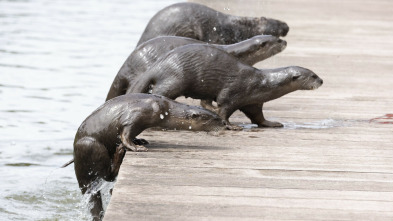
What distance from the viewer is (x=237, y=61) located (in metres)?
4.72

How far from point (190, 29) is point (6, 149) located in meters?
1.56

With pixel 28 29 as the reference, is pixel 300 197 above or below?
above

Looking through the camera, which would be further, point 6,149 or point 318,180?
point 6,149

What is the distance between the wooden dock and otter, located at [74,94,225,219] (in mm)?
118

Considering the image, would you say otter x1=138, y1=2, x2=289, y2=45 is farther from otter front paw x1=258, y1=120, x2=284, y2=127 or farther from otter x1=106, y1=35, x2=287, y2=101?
otter front paw x1=258, y1=120, x2=284, y2=127

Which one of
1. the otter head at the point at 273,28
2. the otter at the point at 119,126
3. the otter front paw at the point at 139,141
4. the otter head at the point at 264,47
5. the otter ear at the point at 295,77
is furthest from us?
the otter head at the point at 273,28

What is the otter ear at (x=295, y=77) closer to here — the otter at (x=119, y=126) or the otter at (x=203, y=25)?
the otter at (x=119, y=126)

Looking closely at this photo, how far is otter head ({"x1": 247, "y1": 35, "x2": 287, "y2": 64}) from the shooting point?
522cm

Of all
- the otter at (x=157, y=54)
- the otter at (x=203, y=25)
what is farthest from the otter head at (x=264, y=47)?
the otter at (x=203, y=25)

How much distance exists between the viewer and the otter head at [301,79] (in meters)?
4.76

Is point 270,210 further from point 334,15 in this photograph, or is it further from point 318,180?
point 334,15

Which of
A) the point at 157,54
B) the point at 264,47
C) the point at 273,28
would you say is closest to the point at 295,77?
the point at 264,47

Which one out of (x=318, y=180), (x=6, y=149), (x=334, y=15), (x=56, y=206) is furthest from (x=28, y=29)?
(x=318, y=180)

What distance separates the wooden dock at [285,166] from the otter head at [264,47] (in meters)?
0.35
